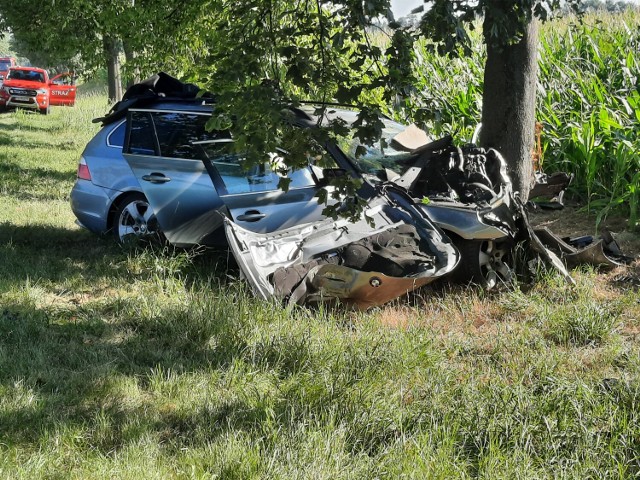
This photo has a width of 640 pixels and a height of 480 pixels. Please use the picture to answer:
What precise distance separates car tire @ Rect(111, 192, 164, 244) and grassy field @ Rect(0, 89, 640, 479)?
45 centimetres

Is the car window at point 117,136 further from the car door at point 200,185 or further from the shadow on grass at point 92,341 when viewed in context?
the shadow on grass at point 92,341

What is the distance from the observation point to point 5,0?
1314cm

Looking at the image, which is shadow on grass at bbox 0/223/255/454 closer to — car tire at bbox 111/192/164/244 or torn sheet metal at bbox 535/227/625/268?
car tire at bbox 111/192/164/244

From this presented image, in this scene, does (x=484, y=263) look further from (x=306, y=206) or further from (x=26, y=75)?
(x=26, y=75)

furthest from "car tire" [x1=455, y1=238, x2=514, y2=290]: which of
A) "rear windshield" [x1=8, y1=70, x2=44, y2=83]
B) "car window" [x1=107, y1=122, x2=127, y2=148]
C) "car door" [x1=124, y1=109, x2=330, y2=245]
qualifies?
"rear windshield" [x1=8, y1=70, x2=44, y2=83]

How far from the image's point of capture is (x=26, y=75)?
31.7m

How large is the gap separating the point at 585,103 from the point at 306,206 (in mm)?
5658

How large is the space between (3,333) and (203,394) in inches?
72.4

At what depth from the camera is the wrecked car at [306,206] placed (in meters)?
6.07

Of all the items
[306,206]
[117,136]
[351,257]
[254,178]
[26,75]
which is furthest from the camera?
[26,75]

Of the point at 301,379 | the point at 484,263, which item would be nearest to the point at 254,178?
the point at 484,263

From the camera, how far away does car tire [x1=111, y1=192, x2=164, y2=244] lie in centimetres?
777

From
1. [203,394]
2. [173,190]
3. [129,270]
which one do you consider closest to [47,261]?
[129,270]

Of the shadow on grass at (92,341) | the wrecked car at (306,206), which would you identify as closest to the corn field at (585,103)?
the wrecked car at (306,206)
